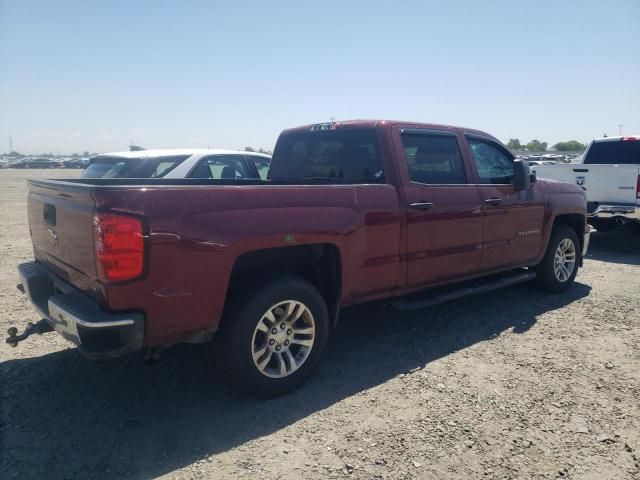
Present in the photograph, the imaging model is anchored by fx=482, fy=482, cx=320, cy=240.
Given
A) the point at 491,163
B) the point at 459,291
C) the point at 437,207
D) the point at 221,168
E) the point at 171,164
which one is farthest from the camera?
the point at 221,168

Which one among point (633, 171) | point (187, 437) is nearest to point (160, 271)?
point (187, 437)

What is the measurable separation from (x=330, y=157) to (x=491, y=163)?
6.06 ft

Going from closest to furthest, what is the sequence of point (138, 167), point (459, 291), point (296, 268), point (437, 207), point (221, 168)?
1. point (296, 268)
2. point (437, 207)
3. point (459, 291)
4. point (138, 167)
5. point (221, 168)

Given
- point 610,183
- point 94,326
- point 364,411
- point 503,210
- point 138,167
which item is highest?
point 138,167

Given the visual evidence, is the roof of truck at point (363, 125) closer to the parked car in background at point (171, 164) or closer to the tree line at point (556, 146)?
the parked car in background at point (171, 164)

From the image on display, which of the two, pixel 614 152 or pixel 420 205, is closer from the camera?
pixel 420 205

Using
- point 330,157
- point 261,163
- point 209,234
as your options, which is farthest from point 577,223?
point 209,234

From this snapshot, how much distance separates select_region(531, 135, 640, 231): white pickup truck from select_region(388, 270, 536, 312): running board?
3622 millimetres

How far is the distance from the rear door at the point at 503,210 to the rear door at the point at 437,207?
18cm

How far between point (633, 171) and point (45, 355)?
339 inches

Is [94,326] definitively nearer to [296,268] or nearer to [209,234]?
[209,234]

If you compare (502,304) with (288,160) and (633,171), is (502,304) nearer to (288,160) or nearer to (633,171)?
(288,160)

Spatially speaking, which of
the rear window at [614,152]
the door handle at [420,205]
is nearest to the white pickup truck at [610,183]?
the rear window at [614,152]

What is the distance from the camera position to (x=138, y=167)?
7.06 m
